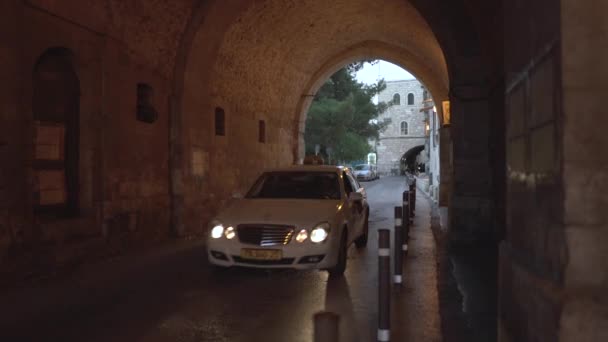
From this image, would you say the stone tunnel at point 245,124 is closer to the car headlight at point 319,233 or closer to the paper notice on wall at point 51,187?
the paper notice on wall at point 51,187

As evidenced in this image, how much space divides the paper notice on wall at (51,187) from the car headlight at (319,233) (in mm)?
4377

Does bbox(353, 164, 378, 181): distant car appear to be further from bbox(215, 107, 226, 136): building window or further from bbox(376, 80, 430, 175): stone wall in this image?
bbox(215, 107, 226, 136): building window

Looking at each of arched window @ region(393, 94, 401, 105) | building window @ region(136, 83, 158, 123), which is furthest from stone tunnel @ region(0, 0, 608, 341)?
arched window @ region(393, 94, 401, 105)

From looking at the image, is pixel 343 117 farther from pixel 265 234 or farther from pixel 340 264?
pixel 265 234

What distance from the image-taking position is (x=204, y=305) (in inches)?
232

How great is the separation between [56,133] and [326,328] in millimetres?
7720

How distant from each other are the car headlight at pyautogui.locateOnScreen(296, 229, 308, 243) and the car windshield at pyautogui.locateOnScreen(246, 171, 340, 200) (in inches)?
55.1

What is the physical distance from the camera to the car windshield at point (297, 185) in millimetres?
8344

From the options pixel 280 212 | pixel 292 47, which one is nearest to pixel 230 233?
pixel 280 212

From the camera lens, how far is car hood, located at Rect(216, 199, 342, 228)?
23.1 ft

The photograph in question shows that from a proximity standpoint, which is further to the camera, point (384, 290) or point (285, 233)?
point (285, 233)

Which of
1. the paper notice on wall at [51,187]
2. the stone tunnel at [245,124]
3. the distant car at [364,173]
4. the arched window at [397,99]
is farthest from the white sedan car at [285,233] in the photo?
the arched window at [397,99]

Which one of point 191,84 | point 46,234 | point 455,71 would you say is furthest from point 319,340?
point 191,84

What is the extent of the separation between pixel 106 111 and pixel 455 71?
6.79 m
